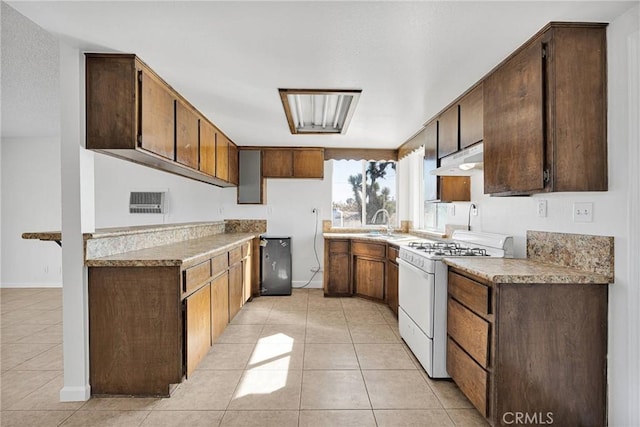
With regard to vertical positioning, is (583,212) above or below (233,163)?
below

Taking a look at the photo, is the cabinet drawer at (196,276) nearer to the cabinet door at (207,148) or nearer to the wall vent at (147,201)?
the cabinet door at (207,148)

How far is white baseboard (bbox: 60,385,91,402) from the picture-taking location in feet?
6.92

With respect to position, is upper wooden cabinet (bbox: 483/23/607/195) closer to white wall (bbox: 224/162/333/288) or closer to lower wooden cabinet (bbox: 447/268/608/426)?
lower wooden cabinet (bbox: 447/268/608/426)

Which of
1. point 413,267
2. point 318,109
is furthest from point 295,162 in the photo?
point 413,267

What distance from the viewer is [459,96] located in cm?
276

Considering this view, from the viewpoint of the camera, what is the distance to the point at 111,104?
2115 mm

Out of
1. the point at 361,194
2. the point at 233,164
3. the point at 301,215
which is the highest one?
the point at 233,164

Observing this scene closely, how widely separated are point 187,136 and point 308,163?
7.00ft

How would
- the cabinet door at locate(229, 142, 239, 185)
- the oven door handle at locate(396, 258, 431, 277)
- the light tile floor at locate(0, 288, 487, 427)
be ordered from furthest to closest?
1. the cabinet door at locate(229, 142, 239, 185)
2. the oven door handle at locate(396, 258, 431, 277)
3. the light tile floor at locate(0, 288, 487, 427)

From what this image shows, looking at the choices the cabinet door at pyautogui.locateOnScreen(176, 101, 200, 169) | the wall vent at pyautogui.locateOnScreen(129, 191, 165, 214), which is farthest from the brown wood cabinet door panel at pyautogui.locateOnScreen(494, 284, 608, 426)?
the wall vent at pyautogui.locateOnScreen(129, 191, 165, 214)

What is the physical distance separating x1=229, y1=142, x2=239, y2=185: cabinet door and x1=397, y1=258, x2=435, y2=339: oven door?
266 cm

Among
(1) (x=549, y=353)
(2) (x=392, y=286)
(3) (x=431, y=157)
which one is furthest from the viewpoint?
(2) (x=392, y=286)

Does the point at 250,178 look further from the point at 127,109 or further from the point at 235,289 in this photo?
the point at 127,109

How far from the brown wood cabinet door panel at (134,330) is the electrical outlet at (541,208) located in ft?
7.99
